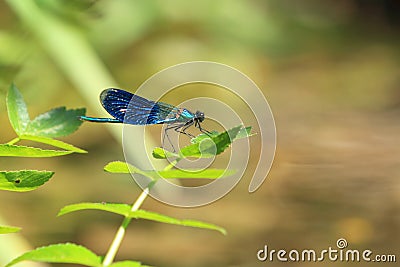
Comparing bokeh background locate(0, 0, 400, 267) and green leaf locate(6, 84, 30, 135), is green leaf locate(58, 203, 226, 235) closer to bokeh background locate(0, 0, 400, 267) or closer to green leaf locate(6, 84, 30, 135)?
green leaf locate(6, 84, 30, 135)

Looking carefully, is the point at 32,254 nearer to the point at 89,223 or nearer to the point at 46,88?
the point at 89,223

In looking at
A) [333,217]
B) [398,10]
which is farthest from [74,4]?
[398,10]

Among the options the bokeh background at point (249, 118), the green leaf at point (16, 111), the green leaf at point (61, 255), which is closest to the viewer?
the green leaf at point (61, 255)

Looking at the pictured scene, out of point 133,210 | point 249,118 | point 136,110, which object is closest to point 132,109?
point 136,110

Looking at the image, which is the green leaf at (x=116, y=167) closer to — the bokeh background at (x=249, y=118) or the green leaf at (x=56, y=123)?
the green leaf at (x=56, y=123)

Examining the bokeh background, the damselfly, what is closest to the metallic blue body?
the damselfly

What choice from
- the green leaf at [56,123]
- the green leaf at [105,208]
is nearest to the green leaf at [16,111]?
the green leaf at [56,123]
